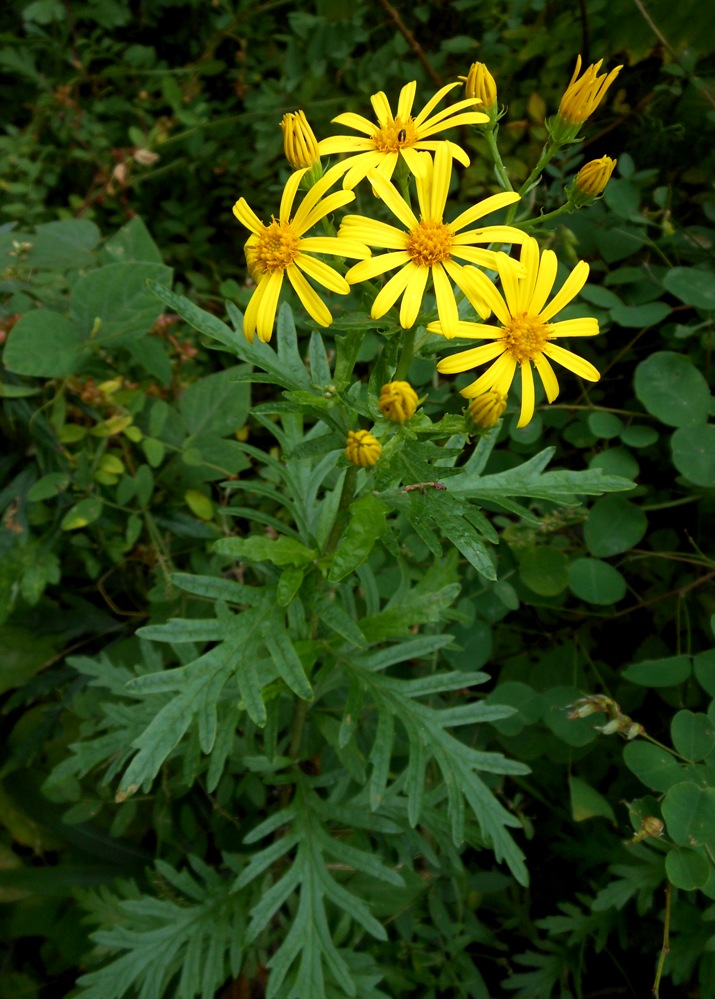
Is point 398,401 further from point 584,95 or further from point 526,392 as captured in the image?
point 584,95

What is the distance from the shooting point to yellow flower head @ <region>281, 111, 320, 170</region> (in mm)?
1359

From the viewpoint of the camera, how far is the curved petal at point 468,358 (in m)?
1.25

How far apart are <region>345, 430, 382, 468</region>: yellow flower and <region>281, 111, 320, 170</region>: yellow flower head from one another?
0.54 meters

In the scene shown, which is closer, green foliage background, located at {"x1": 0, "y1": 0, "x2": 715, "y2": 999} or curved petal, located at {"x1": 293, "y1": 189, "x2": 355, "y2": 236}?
curved petal, located at {"x1": 293, "y1": 189, "x2": 355, "y2": 236}

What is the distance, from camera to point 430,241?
132 centimetres

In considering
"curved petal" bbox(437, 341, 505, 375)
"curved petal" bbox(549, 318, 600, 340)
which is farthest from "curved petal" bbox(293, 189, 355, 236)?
"curved petal" bbox(549, 318, 600, 340)

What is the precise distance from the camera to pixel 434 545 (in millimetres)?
Answer: 1341

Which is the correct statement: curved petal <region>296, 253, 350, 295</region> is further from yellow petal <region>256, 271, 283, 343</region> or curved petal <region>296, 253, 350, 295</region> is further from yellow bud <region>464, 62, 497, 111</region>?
yellow bud <region>464, 62, 497, 111</region>

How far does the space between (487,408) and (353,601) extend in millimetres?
778

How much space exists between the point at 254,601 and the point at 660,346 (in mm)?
1763

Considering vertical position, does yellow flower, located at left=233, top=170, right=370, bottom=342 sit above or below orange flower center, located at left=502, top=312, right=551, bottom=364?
above

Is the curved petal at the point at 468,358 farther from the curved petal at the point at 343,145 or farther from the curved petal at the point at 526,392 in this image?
the curved petal at the point at 343,145

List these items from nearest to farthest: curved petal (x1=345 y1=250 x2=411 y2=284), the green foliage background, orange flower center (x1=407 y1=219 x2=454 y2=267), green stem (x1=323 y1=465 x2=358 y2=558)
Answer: curved petal (x1=345 y1=250 x2=411 y2=284)
orange flower center (x1=407 y1=219 x2=454 y2=267)
green stem (x1=323 y1=465 x2=358 y2=558)
the green foliage background

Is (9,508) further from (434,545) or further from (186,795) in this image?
(434,545)
